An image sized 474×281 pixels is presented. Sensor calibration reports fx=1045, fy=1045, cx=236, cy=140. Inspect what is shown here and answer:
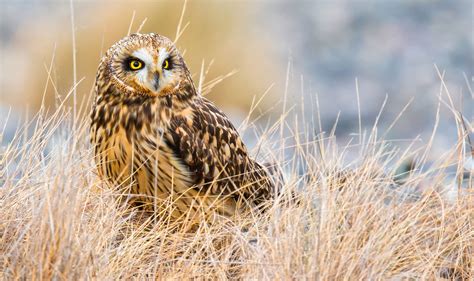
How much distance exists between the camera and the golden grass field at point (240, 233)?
2.78 meters

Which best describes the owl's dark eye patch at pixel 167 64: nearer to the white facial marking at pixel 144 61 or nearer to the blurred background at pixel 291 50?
the white facial marking at pixel 144 61

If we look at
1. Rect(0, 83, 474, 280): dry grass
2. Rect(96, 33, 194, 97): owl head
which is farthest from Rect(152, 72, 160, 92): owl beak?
Rect(0, 83, 474, 280): dry grass

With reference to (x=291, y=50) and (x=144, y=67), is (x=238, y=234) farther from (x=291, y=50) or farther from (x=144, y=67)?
(x=291, y=50)

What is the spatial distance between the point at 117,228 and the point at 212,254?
30 centimetres

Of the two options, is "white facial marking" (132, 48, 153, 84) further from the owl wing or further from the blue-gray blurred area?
the blue-gray blurred area

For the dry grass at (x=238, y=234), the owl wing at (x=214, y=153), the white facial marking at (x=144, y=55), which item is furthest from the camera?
the owl wing at (x=214, y=153)

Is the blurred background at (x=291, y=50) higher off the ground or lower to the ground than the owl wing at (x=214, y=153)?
lower

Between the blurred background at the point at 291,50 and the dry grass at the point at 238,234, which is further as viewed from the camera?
the blurred background at the point at 291,50

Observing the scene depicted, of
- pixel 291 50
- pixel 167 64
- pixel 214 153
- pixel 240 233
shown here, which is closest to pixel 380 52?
pixel 291 50

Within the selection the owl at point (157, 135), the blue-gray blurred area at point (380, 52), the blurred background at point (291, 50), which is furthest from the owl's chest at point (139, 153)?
the blue-gray blurred area at point (380, 52)

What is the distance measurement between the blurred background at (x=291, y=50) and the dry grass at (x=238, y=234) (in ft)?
8.92

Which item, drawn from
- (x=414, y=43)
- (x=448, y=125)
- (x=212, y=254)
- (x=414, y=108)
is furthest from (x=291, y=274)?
(x=414, y=43)

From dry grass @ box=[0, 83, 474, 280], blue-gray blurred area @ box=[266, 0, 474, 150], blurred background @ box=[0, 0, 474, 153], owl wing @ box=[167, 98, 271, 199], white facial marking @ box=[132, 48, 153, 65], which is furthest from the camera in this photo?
blue-gray blurred area @ box=[266, 0, 474, 150]

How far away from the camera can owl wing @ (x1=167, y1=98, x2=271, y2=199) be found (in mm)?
3484
